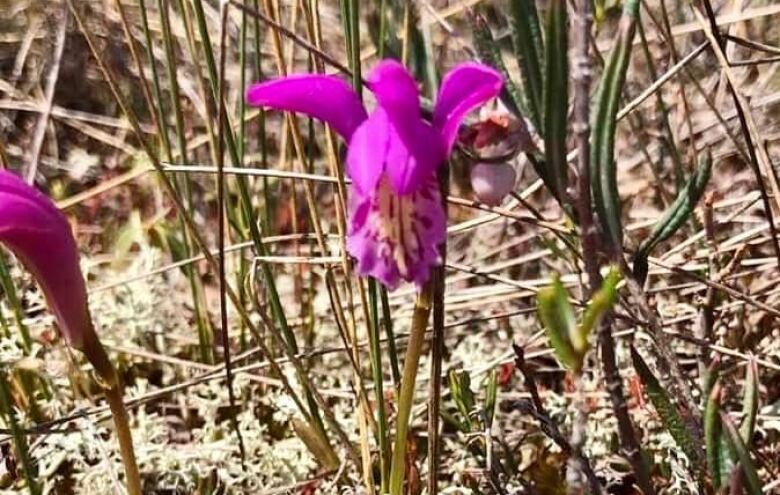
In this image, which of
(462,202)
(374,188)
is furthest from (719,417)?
(462,202)

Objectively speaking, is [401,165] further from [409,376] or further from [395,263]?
[409,376]

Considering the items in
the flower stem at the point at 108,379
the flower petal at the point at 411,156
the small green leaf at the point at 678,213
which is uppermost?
the flower petal at the point at 411,156

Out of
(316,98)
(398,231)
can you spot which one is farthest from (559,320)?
(316,98)

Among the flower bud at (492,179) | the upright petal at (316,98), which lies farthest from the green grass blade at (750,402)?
the upright petal at (316,98)

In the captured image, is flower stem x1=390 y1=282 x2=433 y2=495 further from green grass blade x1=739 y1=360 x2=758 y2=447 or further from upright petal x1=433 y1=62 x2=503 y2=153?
green grass blade x1=739 y1=360 x2=758 y2=447

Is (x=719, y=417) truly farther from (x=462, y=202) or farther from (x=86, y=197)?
(x=86, y=197)

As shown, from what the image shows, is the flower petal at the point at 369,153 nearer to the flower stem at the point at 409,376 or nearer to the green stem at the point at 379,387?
the flower stem at the point at 409,376
